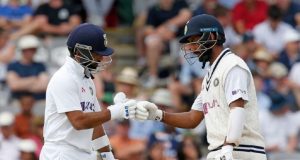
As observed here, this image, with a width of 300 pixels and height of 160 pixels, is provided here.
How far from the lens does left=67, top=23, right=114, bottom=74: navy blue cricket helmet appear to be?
1010 cm

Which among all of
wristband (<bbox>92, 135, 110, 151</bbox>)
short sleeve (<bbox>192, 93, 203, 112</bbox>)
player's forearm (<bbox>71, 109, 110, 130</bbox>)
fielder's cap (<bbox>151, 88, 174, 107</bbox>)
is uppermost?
fielder's cap (<bbox>151, 88, 174, 107</bbox>)

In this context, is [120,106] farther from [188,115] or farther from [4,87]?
[4,87]

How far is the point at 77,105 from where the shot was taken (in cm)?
996

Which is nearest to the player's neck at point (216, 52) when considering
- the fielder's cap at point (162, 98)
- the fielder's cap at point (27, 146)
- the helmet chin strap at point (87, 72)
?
the helmet chin strap at point (87, 72)

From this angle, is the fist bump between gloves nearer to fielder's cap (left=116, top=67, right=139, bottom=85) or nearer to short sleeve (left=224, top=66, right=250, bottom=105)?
short sleeve (left=224, top=66, right=250, bottom=105)

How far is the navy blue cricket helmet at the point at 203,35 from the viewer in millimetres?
10219

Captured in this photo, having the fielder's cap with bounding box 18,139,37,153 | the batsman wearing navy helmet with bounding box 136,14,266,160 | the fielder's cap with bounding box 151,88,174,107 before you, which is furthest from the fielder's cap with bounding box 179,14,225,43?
the fielder's cap with bounding box 18,139,37,153

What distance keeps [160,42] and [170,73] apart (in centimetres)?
57

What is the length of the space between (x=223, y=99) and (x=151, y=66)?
7.19 m

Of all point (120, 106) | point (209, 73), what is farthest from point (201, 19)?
point (120, 106)

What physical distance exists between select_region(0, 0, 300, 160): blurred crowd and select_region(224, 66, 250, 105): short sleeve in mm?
4260

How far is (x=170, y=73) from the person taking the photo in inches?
678

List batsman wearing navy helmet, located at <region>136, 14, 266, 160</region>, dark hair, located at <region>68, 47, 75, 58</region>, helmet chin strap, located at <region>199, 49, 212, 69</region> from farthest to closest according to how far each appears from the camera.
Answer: helmet chin strap, located at <region>199, 49, 212, 69</region>, dark hair, located at <region>68, 47, 75, 58</region>, batsman wearing navy helmet, located at <region>136, 14, 266, 160</region>

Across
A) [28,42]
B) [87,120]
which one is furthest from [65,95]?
[28,42]
